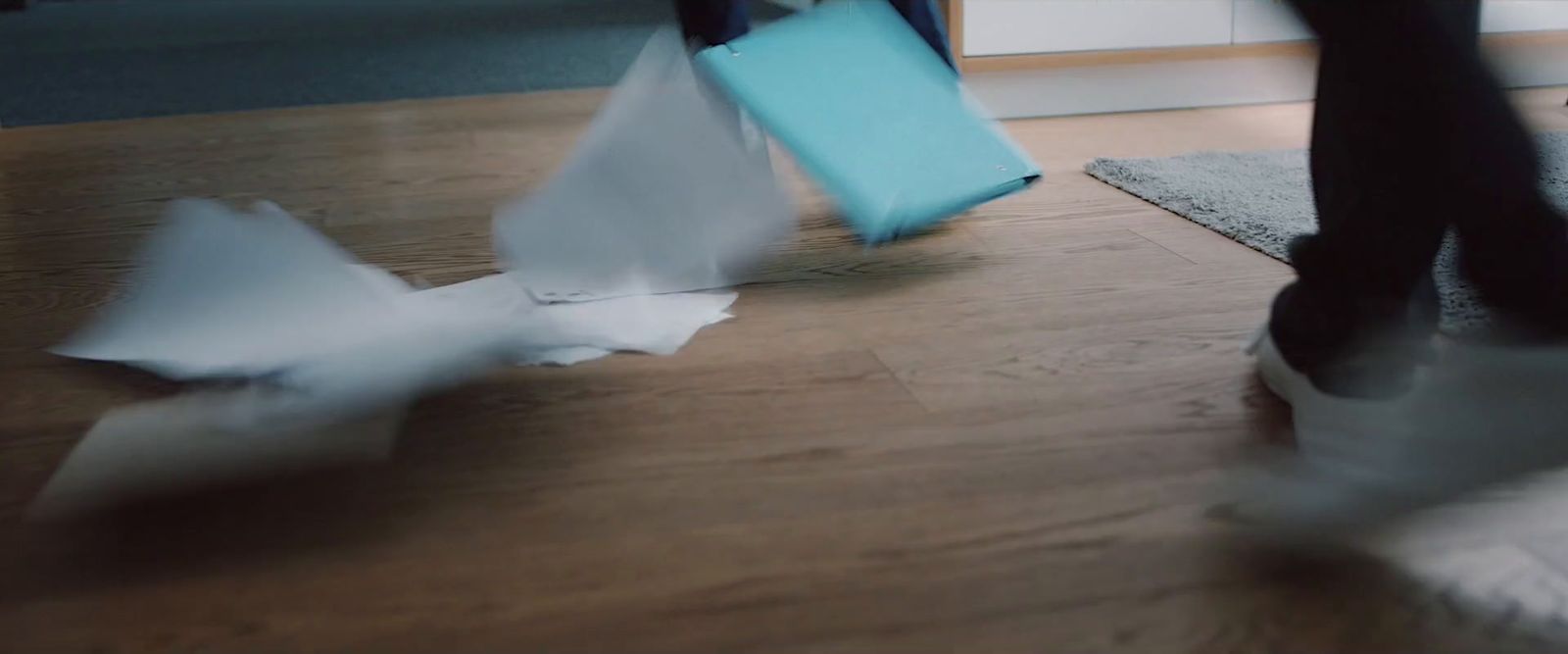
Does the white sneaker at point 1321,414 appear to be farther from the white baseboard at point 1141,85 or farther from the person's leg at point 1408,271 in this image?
the white baseboard at point 1141,85

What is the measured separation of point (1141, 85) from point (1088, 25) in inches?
5.7

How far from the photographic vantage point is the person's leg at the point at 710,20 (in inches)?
45.6

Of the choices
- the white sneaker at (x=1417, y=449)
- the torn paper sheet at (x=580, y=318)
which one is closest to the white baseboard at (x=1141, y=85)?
the torn paper sheet at (x=580, y=318)

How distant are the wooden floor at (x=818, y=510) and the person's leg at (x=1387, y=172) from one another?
0.24ft

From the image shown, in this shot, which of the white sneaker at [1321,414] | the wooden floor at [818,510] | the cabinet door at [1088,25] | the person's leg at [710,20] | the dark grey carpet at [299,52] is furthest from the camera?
the dark grey carpet at [299,52]

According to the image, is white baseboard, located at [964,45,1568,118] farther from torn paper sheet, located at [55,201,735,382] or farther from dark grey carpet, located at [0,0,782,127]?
torn paper sheet, located at [55,201,735,382]

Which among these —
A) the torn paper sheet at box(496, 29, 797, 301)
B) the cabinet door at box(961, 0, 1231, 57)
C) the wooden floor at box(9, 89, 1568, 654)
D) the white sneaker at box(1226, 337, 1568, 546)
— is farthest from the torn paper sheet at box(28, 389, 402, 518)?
the cabinet door at box(961, 0, 1231, 57)

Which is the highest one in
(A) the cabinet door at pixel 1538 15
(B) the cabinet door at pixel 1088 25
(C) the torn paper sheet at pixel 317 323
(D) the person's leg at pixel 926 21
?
(D) the person's leg at pixel 926 21

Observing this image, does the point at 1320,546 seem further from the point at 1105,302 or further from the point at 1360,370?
the point at 1105,302

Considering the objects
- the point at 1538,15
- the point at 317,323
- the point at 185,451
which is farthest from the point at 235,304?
the point at 1538,15

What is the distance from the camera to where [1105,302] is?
980 millimetres

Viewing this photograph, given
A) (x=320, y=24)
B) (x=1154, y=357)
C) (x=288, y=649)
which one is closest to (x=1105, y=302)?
(x=1154, y=357)

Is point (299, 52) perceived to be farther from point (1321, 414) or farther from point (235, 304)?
point (1321, 414)

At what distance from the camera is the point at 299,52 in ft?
8.84
